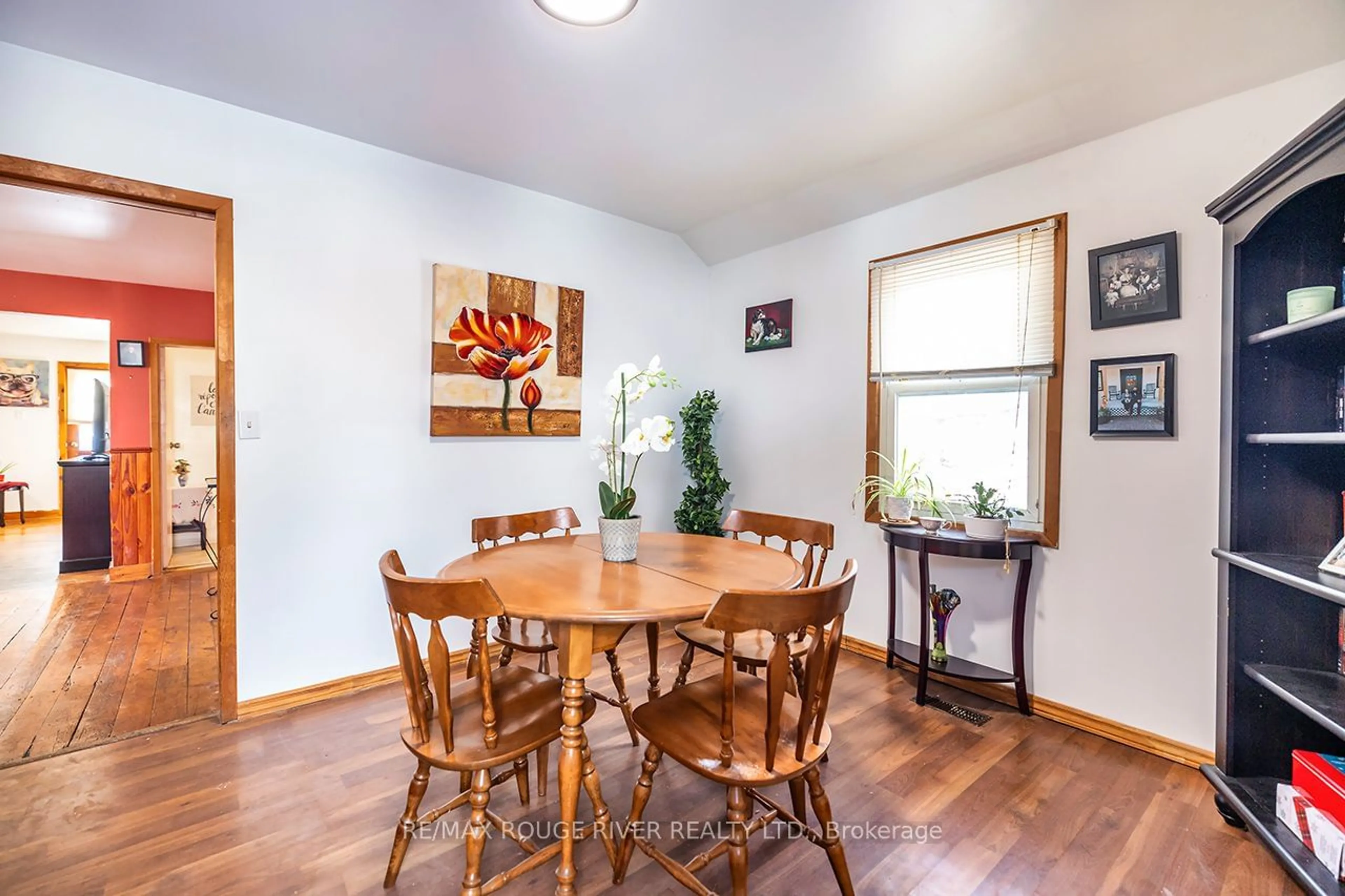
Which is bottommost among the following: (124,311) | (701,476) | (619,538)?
(619,538)

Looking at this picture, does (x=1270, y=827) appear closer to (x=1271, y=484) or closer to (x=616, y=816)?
(x=1271, y=484)

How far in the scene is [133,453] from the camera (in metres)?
4.67

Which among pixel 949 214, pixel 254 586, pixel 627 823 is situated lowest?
pixel 627 823

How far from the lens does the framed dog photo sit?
3541 mm

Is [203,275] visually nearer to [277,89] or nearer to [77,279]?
[77,279]

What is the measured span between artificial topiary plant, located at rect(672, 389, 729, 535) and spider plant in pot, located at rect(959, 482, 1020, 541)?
4.88ft

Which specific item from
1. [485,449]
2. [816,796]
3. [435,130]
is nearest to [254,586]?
[485,449]

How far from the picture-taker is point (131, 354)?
4.64 meters

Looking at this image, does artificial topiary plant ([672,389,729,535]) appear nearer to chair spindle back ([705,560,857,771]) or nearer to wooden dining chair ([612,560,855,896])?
wooden dining chair ([612,560,855,896])

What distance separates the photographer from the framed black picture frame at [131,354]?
4.61 metres

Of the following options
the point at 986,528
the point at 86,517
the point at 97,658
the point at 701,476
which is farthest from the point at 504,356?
the point at 86,517

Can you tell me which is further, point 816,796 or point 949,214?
point 949,214

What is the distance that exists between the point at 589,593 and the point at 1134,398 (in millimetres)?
2244

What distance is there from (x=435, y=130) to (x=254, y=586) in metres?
2.15
